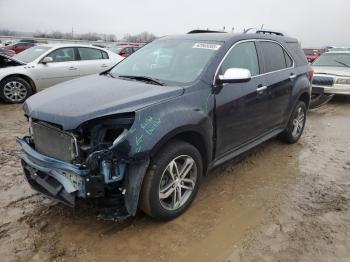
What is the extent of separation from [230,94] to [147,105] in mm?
1206

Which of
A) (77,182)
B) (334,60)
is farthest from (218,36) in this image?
(334,60)

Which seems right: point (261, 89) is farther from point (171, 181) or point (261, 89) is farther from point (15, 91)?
point (15, 91)

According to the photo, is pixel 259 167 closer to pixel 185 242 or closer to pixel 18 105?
pixel 185 242

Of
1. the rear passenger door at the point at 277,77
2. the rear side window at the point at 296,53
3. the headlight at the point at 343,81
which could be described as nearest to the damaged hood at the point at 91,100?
the rear passenger door at the point at 277,77

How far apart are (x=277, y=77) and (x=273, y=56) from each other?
33cm

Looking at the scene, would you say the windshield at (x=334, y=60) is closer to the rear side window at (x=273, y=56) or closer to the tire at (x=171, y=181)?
the rear side window at (x=273, y=56)

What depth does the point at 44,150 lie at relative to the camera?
3195mm

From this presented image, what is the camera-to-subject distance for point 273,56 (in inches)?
193

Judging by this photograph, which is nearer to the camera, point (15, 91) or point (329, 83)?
point (15, 91)

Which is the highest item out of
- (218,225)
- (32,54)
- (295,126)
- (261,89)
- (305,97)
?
(32,54)

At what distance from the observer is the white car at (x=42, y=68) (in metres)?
8.65

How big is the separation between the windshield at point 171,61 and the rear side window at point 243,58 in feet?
0.67

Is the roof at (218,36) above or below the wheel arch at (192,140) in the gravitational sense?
above

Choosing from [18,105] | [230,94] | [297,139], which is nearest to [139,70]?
[230,94]
